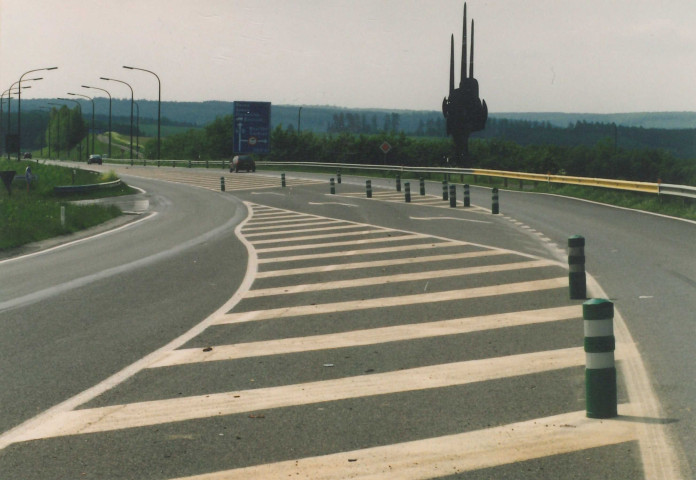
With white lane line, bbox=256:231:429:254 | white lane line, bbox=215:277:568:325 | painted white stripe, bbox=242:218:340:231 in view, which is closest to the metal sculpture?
painted white stripe, bbox=242:218:340:231

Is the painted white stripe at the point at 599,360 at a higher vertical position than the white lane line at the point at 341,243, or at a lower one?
higher

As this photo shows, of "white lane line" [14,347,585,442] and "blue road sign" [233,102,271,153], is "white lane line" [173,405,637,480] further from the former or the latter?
"blue road sign" [233,102,271,153]

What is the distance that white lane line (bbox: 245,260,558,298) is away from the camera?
1363 cm

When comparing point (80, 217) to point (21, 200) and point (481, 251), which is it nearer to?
point (21, 200)

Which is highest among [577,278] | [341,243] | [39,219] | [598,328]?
[598,328]

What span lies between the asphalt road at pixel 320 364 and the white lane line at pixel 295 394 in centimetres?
2

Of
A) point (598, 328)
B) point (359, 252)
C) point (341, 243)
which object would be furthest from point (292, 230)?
point (598, 328)

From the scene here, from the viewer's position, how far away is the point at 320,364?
866 centimetres

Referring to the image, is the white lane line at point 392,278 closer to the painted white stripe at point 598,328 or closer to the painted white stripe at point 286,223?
the painted white stripe at point 598,328

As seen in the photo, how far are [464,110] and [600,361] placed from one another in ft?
230

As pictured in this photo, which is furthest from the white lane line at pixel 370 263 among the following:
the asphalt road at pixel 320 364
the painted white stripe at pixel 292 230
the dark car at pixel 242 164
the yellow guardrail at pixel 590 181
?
the dark car at pixel 242 164

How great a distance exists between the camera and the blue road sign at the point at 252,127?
7269cm

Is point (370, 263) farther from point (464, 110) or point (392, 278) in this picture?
point (464, 110)

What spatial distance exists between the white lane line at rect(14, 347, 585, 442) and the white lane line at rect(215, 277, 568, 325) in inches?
131
